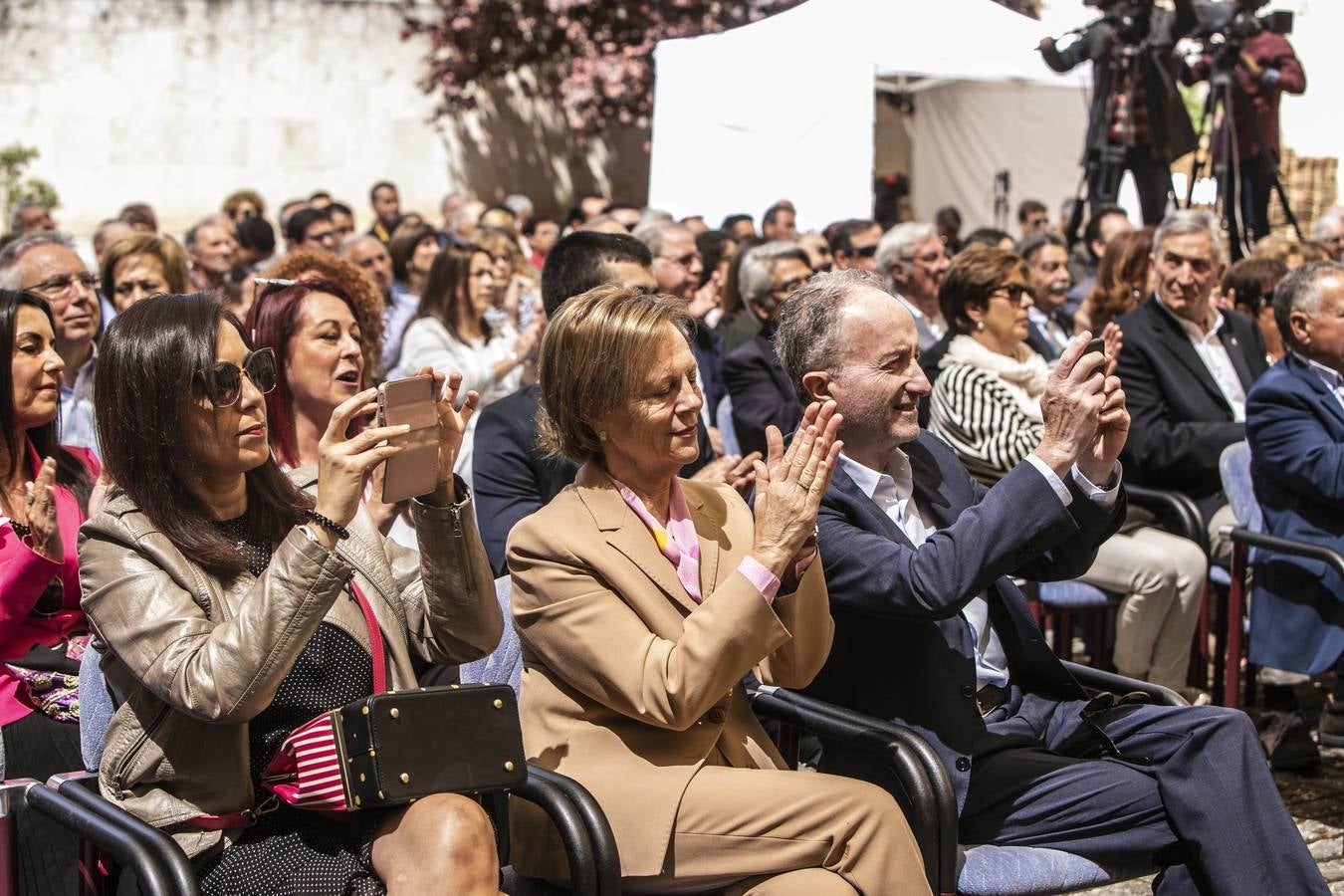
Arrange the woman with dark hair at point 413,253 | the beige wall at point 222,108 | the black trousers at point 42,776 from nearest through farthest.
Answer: the black trousers at point 42,776 < the woman with dark hair at point 413,253 < the beige wall at point 222,108

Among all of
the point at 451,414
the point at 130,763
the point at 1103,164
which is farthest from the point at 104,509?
the point at 1103,164

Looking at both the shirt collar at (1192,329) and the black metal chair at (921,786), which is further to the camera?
the shirt collar at (1192,329)

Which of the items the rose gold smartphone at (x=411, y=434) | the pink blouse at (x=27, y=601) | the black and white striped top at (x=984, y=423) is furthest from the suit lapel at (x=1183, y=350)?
the pink blouse at (x=27, y=601)

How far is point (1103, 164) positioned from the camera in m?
11.0

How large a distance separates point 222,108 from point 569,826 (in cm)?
1614

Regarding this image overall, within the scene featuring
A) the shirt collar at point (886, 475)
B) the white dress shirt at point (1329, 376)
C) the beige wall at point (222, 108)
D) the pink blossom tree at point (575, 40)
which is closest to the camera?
the shirt collar at point (886, 475)

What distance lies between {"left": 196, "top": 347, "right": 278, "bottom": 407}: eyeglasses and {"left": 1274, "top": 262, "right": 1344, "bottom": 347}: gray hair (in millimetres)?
3503

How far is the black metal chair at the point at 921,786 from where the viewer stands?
2.93m

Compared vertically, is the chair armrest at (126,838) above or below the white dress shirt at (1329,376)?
below

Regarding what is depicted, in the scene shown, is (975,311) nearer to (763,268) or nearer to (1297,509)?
(763,268)

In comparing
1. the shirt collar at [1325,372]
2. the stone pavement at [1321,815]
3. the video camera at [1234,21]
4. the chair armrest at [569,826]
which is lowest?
the stone pavement at [1321,815]

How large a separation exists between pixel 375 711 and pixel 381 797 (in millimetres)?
135

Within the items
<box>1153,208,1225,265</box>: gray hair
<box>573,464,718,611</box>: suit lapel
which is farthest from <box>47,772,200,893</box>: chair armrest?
<box>1153,208,1225,265</box>: gray hair

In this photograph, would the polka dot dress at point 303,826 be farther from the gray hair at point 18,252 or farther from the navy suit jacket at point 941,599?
the gray hair at point 18,252
